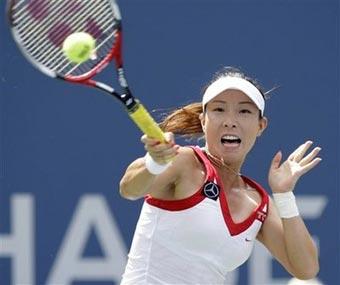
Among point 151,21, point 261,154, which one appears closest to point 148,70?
point 151,21

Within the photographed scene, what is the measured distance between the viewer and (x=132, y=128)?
236 inches

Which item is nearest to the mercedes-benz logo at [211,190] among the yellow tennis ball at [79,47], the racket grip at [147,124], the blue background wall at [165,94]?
the racket grip at [147,124]

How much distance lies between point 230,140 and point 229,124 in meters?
0.06

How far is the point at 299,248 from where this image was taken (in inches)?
166

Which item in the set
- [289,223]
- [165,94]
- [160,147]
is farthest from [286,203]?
[165,94]

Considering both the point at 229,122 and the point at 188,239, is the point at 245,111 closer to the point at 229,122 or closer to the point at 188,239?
the point at 229,122

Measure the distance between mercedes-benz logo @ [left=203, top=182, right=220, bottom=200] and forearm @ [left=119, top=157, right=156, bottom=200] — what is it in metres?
0.21

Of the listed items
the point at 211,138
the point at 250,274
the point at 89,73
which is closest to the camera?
the point at 89,73

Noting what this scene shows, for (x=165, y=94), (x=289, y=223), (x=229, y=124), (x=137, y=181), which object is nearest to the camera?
(x=137, y=181)

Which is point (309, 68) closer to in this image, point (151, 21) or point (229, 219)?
point (151, 21)

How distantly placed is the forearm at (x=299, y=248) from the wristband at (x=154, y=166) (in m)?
0.67

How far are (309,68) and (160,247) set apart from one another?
7.39 ft

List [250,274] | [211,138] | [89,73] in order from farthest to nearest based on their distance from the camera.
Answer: [250,274] < [211,138] < [89,73]

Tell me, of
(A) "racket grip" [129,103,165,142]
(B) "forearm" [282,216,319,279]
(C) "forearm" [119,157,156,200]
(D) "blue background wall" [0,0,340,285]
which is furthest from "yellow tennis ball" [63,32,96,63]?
(D) "blue background wall" [0,0,340,285]
